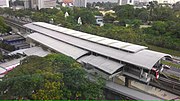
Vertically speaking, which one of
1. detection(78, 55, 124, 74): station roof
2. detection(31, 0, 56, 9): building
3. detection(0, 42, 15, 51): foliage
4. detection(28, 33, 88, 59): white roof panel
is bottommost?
detection(0, 42, 15, 51): foliage

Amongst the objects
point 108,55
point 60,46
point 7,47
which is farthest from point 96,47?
point 7,47

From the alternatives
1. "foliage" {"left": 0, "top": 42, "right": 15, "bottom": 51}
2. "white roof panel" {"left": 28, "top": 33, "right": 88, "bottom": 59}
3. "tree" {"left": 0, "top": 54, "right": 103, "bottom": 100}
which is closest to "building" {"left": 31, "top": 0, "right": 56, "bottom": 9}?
"foliage" {"left": 0, "top": 42, "right": 15, "bottom": 51}

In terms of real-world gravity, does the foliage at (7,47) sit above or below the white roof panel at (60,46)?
below

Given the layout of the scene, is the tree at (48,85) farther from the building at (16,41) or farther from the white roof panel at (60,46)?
the building at (16,41)

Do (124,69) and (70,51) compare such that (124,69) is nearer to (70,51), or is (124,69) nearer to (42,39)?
(70,51)

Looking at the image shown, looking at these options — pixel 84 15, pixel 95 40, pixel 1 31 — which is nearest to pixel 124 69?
pixel 95 40

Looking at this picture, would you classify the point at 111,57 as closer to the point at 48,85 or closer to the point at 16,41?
the point at 48,85

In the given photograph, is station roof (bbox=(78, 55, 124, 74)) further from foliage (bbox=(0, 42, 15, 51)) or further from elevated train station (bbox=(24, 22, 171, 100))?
foliage (bbox=(0, 42, 15, 51))

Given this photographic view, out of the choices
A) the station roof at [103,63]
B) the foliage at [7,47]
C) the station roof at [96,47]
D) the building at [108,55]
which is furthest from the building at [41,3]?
the station roof at [103,63]
